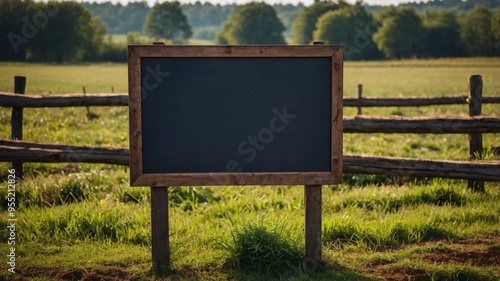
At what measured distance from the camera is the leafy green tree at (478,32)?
31109 millimetres

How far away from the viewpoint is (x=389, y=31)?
184 feet

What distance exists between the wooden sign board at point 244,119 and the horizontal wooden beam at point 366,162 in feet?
6.64

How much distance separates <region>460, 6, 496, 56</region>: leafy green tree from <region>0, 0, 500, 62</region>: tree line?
0.05 m

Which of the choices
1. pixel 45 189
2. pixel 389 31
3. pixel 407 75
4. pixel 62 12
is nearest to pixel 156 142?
pixel 45 189

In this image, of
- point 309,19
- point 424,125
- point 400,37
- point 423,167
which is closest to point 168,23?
point 309,19

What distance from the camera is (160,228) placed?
4.34m

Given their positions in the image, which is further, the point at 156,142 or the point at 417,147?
the point at 417,147

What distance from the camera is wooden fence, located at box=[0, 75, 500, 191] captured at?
19.1ft

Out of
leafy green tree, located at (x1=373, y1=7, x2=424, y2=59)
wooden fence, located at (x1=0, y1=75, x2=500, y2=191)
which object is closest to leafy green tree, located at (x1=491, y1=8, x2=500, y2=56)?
leafy green tree, located at (x1=373, y1=7, x2=424, y2=59)

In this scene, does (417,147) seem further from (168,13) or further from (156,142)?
(168,13)

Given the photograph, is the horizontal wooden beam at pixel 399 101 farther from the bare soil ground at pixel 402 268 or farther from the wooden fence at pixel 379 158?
the bare soil ground at pixel 402 268

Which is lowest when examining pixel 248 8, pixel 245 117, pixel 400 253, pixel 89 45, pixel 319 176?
pixel 400 253

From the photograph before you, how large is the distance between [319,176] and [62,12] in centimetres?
3350

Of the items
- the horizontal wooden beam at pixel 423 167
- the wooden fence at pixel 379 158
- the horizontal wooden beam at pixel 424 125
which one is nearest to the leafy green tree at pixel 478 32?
the wooden fence at pixel 379 158
